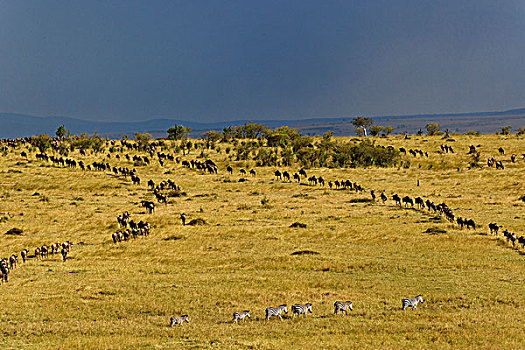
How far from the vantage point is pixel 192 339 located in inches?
639

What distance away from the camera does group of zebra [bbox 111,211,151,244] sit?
35.7 meters

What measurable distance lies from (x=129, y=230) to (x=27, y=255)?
304 inches

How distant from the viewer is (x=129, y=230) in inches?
1492

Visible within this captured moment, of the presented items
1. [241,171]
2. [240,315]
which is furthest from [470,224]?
[241,171]

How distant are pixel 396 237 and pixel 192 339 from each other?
67.6 ft

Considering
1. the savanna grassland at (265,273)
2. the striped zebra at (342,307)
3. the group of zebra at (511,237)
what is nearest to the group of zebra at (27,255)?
the savanna grassland at (265,273)

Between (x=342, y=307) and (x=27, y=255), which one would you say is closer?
(x=342, y=307)

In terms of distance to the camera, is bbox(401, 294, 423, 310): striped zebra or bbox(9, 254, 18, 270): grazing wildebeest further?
bbox(9, 254, 18, 270): grazing wildebeest

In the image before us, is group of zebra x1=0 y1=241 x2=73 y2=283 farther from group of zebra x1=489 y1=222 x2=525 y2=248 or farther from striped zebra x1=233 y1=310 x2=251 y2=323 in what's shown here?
group of zebra x1=489 y1=222 x2=525 y2=248

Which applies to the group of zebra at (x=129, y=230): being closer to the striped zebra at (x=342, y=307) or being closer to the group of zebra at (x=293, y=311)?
the group of zebra at (x=293, y=311)

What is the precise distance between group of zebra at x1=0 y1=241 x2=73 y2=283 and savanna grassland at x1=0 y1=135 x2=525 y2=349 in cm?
61

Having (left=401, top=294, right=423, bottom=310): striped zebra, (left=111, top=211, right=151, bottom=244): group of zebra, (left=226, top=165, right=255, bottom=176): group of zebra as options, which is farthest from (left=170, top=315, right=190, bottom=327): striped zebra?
(left=226, top=165, right=255, bottom=176): group of zebra

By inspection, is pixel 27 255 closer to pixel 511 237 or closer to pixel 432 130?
pixel 511 237

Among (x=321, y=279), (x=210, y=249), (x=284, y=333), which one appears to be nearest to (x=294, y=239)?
(x=210, y=249)
